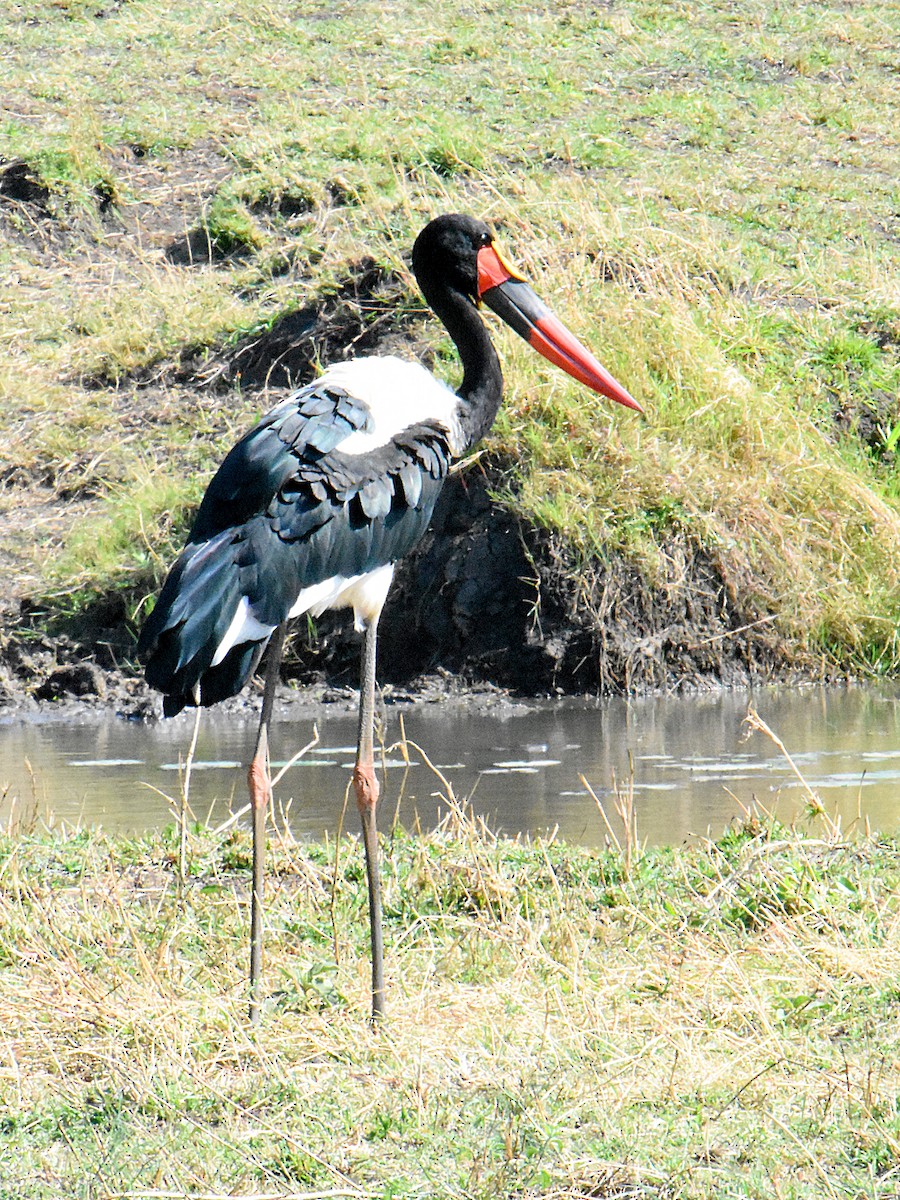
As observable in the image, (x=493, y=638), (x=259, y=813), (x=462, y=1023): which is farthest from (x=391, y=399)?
(x=493, y=638)

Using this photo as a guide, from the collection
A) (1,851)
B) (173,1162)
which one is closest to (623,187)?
(1,851)

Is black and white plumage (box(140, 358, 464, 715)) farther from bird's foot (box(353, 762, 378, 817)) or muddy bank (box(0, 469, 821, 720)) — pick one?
muddy bank (box(0, 469, 821, 720))

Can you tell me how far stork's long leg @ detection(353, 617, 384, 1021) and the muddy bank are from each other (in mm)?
3453

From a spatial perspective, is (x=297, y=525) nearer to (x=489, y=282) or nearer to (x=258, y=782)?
(x=258, y=782)

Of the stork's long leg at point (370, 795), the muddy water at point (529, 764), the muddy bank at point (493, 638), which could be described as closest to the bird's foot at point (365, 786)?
the stork's long leg at point (370, 795)

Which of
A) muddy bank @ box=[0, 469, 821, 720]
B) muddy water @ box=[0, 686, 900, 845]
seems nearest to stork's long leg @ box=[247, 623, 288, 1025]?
muddy water @ box=[0, 686, 900, 845]

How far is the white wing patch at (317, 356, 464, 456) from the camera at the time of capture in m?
4.16

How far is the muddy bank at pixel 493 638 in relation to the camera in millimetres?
7875

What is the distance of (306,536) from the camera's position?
3994mm

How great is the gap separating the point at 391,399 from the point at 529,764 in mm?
2585

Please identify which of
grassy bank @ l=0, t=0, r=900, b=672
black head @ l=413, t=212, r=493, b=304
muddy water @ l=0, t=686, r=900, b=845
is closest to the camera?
black head @ l=413, t=212, r=493, b=304

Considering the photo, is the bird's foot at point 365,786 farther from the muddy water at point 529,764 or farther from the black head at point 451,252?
the black head at point 451,252

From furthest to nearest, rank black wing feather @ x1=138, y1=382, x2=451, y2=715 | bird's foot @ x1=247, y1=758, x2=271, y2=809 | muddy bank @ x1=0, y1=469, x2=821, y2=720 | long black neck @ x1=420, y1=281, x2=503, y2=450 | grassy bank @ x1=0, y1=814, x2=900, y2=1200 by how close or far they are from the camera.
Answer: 1. muddy bank @ x1=0, y1=469, x2=821, y2=720
2. long black neck @ x1=420, y1=281, x2=503, y2=450
3. bird's foot @ x1=247, y1=758, x2=271, y2=809
4. black wing feather @ x1=138, y1=382, x2=451, y2=715
5. grassy bank @ x1=0, y1=814, x2=900, y2=1200

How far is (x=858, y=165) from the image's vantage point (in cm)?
1248
